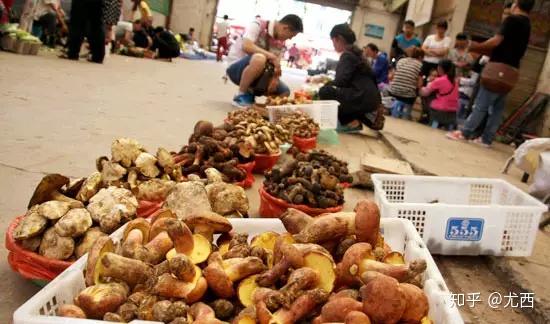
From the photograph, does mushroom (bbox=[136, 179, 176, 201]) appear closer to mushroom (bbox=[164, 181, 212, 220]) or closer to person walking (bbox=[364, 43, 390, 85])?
mushroom (bbox=[164, 181, 212, 220])

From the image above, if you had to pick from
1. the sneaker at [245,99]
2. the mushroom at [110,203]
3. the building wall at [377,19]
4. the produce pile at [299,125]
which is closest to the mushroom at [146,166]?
the mushroom at [110,203]

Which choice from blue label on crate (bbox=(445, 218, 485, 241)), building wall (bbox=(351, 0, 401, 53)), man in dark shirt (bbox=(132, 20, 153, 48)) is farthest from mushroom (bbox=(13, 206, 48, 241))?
building wall (bbox=(351, 0, 401, 53))

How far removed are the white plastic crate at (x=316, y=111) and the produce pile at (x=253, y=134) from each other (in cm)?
87

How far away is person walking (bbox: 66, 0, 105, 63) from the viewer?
29.6ft

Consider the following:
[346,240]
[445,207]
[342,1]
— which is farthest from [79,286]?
[342,1]

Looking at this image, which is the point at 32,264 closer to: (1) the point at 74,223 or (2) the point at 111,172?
(1) the point at 74,223

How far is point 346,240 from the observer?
63.4 inches

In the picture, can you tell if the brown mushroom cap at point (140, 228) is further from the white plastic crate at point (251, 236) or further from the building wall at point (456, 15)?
the building wall at point (456, 15)

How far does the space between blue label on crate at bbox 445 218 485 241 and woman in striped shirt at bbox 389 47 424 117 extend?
7.87 metres

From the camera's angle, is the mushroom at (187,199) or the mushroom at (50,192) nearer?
the mushroom at (50,192)

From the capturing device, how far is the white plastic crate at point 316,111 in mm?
5148

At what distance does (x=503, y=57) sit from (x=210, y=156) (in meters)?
5.39

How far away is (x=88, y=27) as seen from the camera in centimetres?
919

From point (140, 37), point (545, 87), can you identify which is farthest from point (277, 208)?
point (140, 37)
